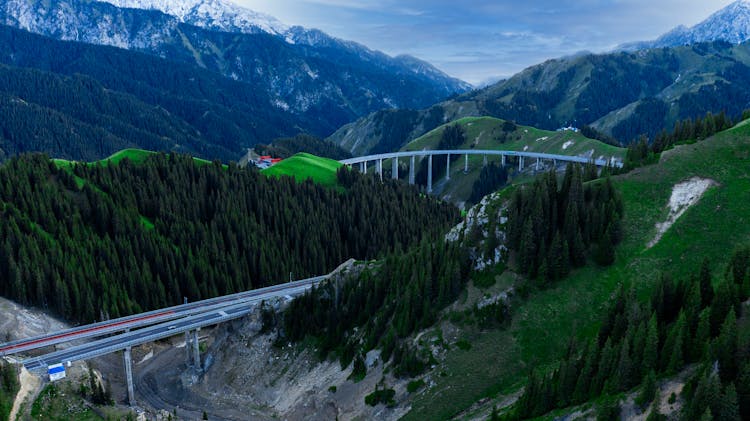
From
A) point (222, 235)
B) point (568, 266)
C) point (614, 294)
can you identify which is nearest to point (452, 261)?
point (568, 266)

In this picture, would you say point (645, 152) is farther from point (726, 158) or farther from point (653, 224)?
point (653, 224)

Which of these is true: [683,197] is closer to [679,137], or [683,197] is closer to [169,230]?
[679,137]

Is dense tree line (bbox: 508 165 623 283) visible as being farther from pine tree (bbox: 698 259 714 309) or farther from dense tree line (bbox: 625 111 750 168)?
pine tree (bbox: 698 259 714 309)

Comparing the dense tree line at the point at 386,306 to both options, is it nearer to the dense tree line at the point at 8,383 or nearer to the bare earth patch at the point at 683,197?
the bare earth patch at the point at 683,197

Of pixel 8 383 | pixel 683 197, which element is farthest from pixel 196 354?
pixel 683 197

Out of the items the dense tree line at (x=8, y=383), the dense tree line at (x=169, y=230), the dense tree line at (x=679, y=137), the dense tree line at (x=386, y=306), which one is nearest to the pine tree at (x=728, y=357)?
the dense tree line at (x=386, y=306)

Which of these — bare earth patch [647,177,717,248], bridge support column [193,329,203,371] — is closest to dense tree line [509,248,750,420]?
bare earth patch [647,177,717,248]
